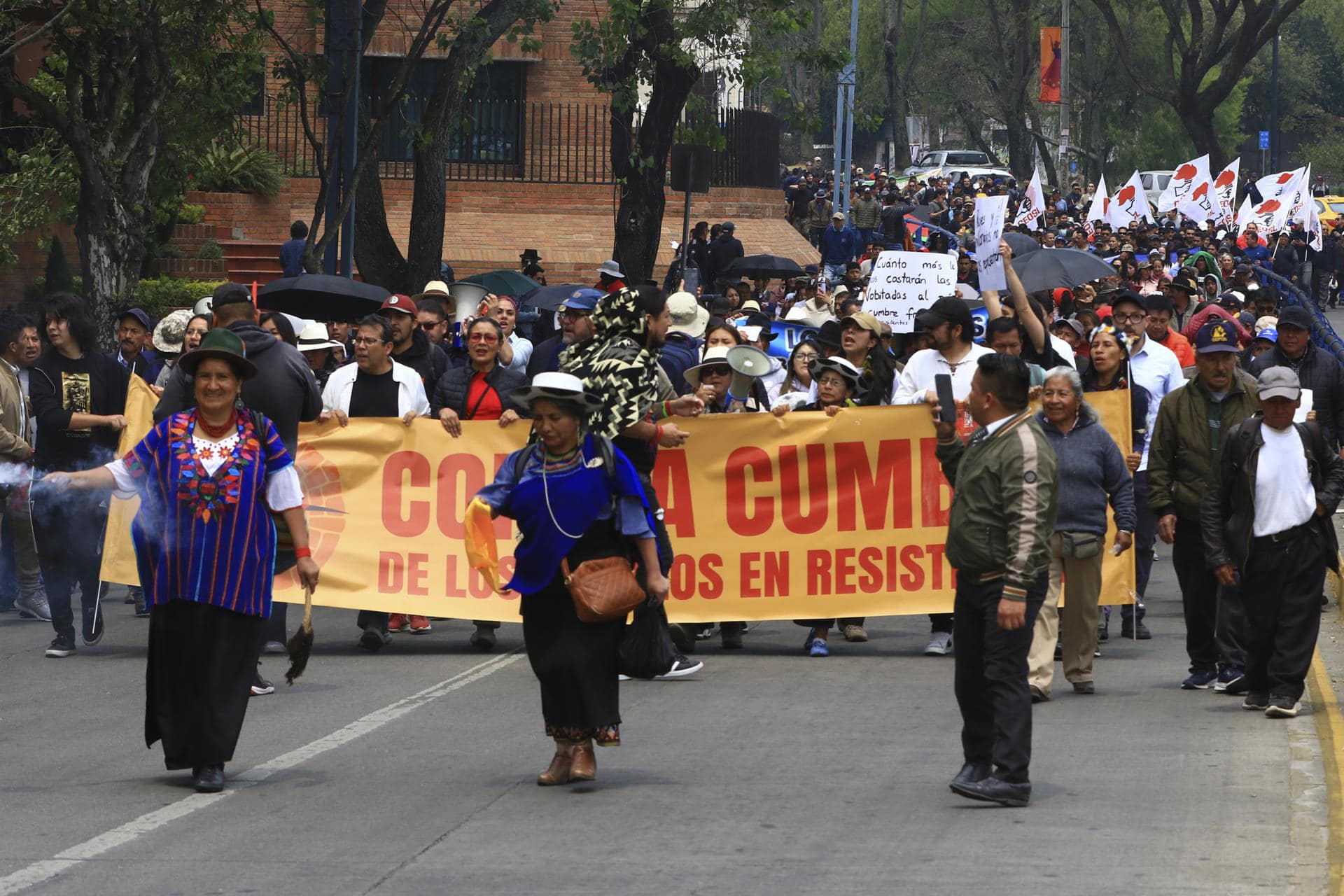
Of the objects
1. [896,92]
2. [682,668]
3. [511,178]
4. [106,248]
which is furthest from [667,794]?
[896,92]

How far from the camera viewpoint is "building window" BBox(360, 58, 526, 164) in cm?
3459

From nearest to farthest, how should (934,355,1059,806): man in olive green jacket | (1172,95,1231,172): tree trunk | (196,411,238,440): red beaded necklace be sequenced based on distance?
1. (934,355,1059,806): man in olive green jacket
2. (196,411,238,440): red beaded necklace
3. (1172,95,1231,172): tree trunk

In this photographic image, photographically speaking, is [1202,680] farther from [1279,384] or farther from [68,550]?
[68,550]

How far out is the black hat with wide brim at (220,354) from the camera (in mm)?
8172

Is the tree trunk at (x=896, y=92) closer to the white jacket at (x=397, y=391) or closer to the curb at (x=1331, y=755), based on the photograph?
the white jacket at (x=397, y=391)

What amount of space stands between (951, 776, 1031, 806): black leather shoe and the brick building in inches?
881

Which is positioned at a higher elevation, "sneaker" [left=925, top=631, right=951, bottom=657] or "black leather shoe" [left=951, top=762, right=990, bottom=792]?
"black leather shoe" [left=951, top=762, right=990, bottom=792]

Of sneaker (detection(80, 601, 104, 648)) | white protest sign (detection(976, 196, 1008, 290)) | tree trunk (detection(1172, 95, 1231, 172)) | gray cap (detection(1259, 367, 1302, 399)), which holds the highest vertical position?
tree trunk (detection(1172, 95, 1231, 172))

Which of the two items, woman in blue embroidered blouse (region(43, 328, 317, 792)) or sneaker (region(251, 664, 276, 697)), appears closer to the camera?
woman in blue embroidered blouse (region(43, 328, 317, 792))

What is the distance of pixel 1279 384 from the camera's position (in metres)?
9.94

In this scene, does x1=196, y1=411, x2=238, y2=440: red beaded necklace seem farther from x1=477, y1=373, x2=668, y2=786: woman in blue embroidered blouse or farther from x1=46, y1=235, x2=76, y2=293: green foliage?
x1=46, y1=235, x2=76, y2=293: green foliage

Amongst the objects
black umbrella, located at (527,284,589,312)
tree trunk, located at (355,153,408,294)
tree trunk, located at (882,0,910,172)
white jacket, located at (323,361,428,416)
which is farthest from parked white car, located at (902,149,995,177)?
white jacket, located at (323,361,428,416)

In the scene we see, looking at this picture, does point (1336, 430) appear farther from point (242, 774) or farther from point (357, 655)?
point (242, 774)

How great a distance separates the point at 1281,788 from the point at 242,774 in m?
4.14
